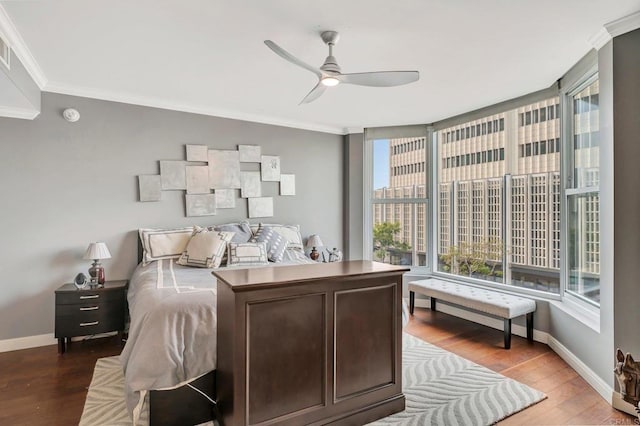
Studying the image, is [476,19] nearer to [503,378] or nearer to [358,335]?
[358,335]

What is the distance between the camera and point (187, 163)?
4.20m

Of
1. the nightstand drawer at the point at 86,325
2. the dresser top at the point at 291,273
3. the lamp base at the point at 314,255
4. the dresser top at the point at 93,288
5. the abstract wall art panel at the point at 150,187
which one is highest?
the abstract wall art panel at the point at 150,187

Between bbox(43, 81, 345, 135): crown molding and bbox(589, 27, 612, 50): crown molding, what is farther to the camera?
bbox(43, 81, 345, 135): crown molding

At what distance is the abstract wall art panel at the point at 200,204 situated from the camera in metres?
4.19

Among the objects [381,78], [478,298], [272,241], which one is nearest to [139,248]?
[272,241]

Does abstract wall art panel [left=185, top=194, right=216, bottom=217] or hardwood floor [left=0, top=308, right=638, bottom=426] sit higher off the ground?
abstract wall art panel [left=185, top=194, right=216, bottom=217]

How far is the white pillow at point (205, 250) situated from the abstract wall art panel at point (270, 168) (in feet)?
3.93

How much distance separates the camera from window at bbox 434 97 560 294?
12.1 feet

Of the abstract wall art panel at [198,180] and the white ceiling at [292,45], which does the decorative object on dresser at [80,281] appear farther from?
the white ceiling at [292,45]

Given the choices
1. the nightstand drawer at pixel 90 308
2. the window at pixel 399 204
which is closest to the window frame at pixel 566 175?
the window at pixel 399 204

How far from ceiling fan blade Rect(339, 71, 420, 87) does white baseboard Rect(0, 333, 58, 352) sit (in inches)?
144

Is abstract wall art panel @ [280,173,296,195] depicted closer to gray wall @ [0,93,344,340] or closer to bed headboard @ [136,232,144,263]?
gray wall @ [0,93,344,340]

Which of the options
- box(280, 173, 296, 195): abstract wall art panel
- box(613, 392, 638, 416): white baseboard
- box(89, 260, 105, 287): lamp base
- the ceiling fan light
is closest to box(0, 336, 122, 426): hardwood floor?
box(89, 260, 105, 287): lamp base

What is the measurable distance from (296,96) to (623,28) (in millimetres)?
2711
